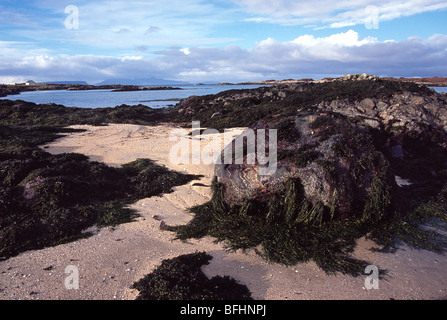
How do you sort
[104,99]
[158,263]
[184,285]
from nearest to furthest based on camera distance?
[184,285] → [158,263] → [104,99]

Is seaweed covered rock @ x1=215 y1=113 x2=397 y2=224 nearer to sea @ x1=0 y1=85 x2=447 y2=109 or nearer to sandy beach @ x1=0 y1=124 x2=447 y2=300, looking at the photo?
sandy beach @ x1=0 y1=124 x2=447 y2=300

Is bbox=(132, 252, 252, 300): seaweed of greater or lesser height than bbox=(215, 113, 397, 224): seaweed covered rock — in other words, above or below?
below

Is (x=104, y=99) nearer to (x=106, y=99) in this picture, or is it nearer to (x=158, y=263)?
(x=106, y=99)

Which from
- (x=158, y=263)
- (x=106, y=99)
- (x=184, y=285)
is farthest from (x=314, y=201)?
(x=106, y=99)

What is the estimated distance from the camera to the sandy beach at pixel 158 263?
322cm

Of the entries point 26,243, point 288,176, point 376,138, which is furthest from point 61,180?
point 376,138

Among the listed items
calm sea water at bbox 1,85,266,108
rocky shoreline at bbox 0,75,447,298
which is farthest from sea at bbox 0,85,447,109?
rocky shoreline at bbox 0,75,447,298

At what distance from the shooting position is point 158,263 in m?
3.75

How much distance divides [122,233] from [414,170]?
22.1ft

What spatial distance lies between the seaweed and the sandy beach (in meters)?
0.12

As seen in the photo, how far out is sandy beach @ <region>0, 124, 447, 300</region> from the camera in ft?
10.6

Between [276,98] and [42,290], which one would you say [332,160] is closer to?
[42,290]

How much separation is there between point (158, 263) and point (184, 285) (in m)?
0.65
